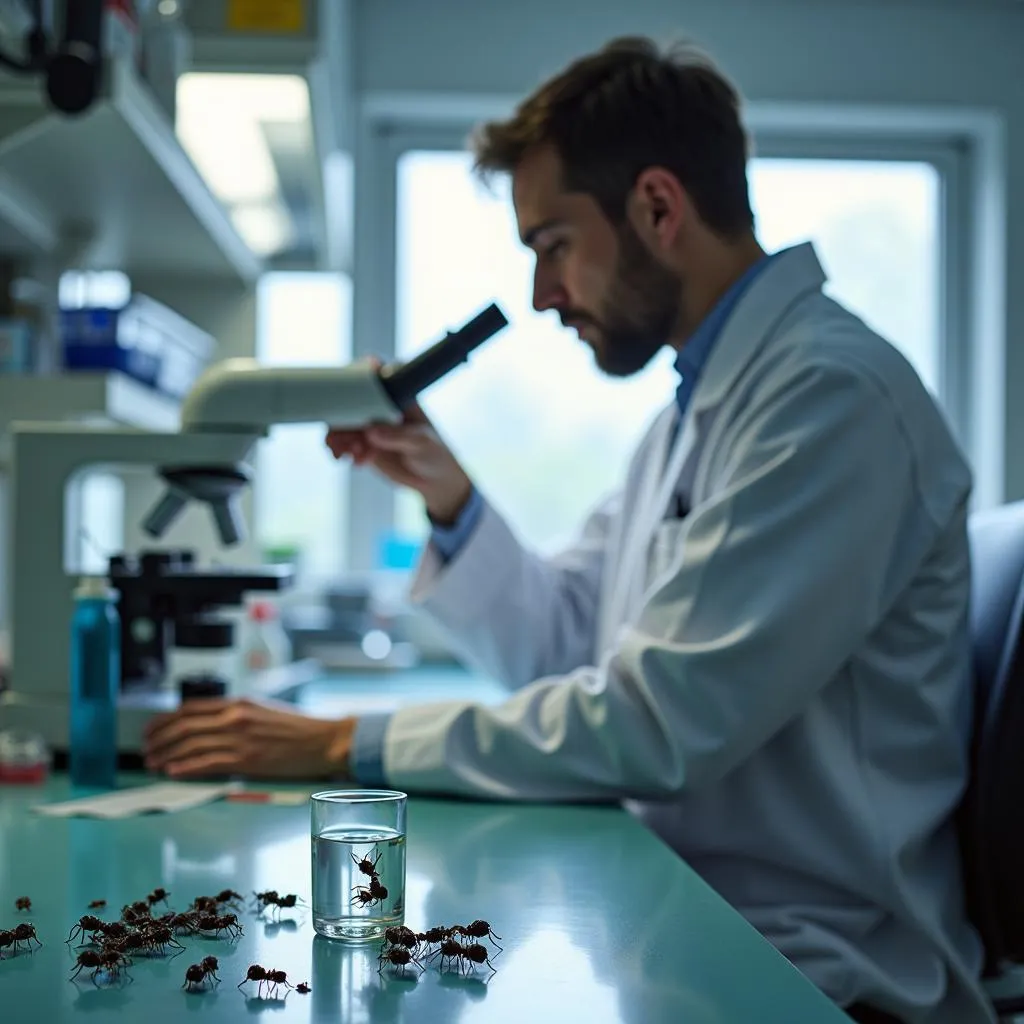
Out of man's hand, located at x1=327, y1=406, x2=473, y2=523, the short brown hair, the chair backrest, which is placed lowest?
the chair backrest

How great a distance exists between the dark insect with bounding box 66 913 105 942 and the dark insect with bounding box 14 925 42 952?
A: 19 mm

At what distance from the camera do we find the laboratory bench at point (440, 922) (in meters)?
0.60

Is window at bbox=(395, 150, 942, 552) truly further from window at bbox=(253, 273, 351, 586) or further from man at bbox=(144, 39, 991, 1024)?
man at bbox=(144, 39, 991, 1024)

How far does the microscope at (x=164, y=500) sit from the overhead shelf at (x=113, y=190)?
368mm

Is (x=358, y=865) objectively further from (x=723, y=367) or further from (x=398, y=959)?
(x=723, y=367)

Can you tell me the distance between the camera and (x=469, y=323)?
1.33 meters

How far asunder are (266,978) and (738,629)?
0.55 m

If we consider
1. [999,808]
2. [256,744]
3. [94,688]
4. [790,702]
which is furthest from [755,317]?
[94,688]

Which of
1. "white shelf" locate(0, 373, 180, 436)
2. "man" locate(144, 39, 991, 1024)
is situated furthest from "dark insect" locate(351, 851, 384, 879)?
"white shelf" locate(0, 373, 180, 436)

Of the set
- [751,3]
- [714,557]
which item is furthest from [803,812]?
[751,3]

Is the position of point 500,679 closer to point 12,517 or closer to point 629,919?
point 12,517

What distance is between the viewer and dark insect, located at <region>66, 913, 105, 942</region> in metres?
0.69

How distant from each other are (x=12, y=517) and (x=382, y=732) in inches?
21.0

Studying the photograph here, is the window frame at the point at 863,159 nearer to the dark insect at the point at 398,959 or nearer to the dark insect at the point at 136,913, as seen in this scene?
the dark insect at the point at 136,913
